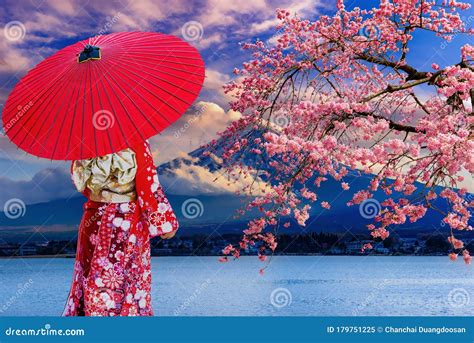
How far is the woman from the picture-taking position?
10.9 feet

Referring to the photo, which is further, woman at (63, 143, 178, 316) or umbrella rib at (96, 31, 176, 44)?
umbrella rib at (96, 31, 176, 44)

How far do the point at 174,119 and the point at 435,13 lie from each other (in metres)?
3.40

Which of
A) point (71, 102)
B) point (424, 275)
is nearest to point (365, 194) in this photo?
point (71, 102)

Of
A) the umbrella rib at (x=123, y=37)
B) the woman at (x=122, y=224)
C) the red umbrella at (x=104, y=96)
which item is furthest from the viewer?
Answer: the umbrella rib at (x=123, y=37)
